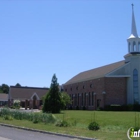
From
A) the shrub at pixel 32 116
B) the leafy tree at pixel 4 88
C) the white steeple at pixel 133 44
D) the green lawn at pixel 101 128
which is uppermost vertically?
the white steeple at pixel 133 44

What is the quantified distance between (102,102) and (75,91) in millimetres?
16985

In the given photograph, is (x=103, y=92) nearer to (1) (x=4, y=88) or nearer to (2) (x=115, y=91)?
(2) (x=115, y=91)

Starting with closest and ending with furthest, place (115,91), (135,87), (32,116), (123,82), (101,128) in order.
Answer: (101,128) < (32,116) < (135,87) < (115,91) < (123,82)

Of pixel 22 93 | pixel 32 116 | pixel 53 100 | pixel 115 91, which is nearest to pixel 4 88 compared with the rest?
pixel 22 93

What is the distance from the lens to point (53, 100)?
48344 mm

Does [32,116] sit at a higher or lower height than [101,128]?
higher

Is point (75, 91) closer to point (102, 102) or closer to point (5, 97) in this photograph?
point (102, 102)

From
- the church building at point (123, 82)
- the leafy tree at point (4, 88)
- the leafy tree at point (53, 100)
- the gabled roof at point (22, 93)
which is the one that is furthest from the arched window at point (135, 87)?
the leafy tree at point (4, 88)

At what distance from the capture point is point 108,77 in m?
64.3

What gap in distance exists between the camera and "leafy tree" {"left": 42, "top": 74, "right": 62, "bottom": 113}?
47938 mm

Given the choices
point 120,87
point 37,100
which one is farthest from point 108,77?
point 37,100

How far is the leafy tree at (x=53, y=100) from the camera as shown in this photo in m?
47.9

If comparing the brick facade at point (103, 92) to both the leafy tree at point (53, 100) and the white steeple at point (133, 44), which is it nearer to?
the white steeple at point (133, 44)

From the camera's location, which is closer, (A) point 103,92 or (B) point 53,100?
(B) point 53,100
